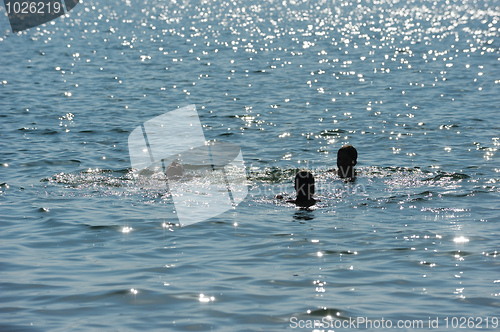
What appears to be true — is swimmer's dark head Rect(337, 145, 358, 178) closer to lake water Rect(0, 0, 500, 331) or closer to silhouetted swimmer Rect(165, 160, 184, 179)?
lake water Rect(0, 0, 500, 331)

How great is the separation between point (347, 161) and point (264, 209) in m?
3.18

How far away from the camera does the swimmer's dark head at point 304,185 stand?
14125mm

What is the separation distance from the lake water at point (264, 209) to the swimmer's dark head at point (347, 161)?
429 mm

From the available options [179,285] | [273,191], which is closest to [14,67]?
[273,191]

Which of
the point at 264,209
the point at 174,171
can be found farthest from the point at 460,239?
the point at 174,171

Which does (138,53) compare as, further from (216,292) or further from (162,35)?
(216,292)

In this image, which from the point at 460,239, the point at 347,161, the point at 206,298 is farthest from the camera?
the point at 347,161

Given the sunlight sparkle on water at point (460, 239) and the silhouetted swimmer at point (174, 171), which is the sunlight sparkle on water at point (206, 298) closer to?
the sunlight sparkle on water at point (460, 239)

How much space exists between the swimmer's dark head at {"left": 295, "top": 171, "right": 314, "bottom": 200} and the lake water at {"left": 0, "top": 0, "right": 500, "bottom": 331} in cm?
53

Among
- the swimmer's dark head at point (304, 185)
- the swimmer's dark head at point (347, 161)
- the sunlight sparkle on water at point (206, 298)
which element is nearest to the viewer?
the sunlight sparkle on water at point (206, 298)

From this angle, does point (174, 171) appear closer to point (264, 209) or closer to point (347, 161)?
point (264, 209)

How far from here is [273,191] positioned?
1555cm

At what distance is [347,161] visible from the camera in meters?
16.3

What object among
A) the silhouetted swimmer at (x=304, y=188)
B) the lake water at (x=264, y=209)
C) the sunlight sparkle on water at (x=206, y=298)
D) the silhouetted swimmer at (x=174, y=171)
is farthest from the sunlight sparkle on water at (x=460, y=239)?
the silhouetted swimmer at (x=174, y=171)
